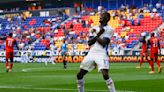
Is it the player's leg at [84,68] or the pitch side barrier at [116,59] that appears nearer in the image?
the player's leg at [84,68]

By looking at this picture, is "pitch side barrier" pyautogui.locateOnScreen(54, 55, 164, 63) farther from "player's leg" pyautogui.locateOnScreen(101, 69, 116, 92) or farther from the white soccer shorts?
"player's leg" pyautogui.locateOnScreen(101, 69, 116, 92)

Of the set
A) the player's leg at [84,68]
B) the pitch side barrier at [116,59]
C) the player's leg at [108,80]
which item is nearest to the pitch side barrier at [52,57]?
the pitch side barrier at [116,59]

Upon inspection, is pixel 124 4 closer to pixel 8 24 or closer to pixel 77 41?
pixel 77 41

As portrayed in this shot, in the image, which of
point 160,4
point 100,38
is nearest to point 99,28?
point 100,38

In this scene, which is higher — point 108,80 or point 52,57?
point 108,80

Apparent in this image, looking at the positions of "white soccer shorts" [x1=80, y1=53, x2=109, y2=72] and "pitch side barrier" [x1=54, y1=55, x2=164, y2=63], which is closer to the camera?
"white soccer shorts" [x1=80, y1=53, x2=109, y2=72]

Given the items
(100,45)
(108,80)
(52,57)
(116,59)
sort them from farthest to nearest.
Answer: (52,57) < (116,59) < (100,45) < (108,80)

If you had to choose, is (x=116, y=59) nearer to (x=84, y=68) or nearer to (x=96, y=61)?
(x=84, y=68)

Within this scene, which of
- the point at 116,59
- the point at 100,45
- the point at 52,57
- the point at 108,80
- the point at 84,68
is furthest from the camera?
the point at 52,57

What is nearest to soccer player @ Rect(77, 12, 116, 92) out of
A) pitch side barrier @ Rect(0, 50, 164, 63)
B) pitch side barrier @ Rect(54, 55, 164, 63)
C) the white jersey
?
the white jersey

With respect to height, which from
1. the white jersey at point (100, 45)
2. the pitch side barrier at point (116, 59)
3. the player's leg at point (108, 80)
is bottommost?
the pitch side barrier at point (116, 59)

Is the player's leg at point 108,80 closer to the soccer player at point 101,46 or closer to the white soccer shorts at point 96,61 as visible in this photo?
the soccer player at point 101,46

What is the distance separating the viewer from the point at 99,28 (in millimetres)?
13555

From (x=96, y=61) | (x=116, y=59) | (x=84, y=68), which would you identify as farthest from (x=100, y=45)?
(x=116, y=59)
